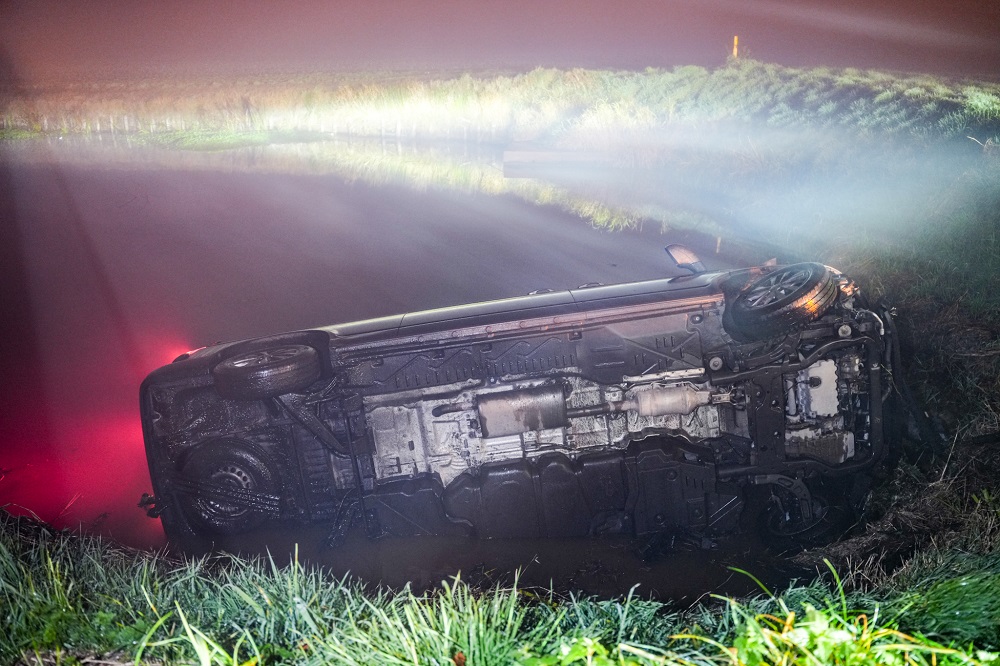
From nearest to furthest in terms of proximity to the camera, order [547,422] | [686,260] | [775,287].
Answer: [775,287], [547,422], [686,260]

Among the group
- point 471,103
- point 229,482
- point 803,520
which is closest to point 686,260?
point 803,520

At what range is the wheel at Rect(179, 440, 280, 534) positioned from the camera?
12.6 ft

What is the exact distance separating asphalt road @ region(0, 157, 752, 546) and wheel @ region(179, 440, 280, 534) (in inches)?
46.9

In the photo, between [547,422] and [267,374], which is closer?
[267,374]

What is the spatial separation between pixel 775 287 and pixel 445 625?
2734 mm

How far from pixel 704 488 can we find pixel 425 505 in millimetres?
1611

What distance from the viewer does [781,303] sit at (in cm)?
352

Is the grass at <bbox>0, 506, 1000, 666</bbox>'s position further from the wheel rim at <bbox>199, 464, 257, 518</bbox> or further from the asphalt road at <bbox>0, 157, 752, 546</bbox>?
the asphalt road at <bbox>0, 157, 752, 546</bbox>

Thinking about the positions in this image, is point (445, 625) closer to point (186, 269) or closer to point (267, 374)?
point (267, 374)

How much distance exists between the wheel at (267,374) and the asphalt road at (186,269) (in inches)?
44.6

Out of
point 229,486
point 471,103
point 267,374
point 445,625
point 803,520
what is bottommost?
point 803,520

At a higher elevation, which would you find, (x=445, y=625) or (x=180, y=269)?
(x=180, y=269)

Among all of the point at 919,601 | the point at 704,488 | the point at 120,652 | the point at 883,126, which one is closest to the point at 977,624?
the point at 919,601

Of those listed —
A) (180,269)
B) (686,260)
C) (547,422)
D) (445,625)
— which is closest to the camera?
(445,625)
